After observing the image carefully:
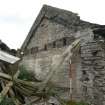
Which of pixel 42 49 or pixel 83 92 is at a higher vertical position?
pixel 42 49

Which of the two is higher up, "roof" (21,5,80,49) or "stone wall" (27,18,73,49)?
"roof" (21,5,80,49)

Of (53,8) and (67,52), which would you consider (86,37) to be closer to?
(67,52)

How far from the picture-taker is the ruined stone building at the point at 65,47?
406 inches

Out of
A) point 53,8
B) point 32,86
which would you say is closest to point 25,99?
point 32,86

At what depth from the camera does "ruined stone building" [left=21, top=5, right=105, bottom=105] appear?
1031cm

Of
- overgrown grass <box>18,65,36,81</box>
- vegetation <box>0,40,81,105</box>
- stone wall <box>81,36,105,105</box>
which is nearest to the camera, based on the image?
vegetation <box>0,40,81,105</box>

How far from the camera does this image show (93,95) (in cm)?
1028

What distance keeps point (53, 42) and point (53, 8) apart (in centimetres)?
143

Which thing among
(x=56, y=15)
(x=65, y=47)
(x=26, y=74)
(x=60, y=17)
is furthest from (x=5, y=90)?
(x=56, y=15)

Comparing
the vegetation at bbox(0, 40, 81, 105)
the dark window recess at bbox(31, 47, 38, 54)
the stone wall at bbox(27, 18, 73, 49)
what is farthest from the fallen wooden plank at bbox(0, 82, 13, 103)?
the dark window recess at bbox(31, 47, 38, 54)

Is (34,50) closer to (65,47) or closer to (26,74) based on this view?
(26,74)

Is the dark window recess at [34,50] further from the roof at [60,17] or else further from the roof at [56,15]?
the roof at [56,15]

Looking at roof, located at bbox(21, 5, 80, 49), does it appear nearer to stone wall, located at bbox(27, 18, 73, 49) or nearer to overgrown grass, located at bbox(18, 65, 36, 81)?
stone wall, located at bbox(27, 18, 73, 49)

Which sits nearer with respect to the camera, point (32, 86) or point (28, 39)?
point (32, 86)
